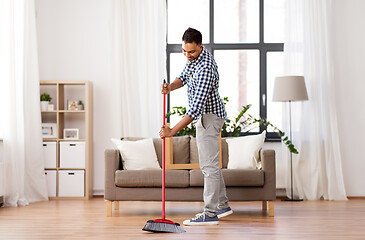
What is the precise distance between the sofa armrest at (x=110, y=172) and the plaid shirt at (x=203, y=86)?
36.4 inches

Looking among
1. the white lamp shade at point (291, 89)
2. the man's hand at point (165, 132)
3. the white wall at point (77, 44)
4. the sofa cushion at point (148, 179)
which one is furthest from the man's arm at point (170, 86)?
the white wall at point (77, 44)

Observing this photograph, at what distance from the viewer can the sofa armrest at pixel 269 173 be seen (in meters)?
4.21

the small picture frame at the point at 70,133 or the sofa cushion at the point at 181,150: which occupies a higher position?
the small picture frame at the point at 70,133

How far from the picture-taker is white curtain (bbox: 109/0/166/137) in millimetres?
5891

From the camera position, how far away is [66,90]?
6.05 m

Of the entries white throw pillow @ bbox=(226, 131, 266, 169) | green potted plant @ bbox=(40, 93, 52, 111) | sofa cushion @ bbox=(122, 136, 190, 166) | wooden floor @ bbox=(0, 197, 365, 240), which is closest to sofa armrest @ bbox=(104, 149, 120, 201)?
wooden floor @ bbox=(0, 197, 365, 240)

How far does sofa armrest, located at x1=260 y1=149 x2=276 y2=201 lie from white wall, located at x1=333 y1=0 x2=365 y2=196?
6.37 ft

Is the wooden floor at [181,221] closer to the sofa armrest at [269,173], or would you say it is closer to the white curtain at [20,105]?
the sofa armrest at [269,173]

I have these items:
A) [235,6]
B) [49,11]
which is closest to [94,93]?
[49,11]

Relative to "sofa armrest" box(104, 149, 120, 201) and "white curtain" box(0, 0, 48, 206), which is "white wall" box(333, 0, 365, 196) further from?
"white curtain" box(0, 0, 48, 206)

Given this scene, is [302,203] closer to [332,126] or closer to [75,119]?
[332,126]

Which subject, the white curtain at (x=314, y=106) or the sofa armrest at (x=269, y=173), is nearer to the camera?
the sofa armrest at (x=269, y=173)

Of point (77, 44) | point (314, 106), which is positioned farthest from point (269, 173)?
point (77, 44)

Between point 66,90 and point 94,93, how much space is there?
33 cm
